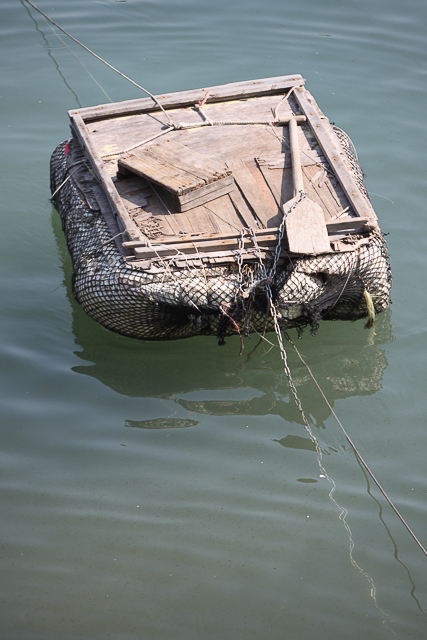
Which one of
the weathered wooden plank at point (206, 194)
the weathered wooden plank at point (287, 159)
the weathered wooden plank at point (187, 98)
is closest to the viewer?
the weathered wooden plank at point (206, 194)

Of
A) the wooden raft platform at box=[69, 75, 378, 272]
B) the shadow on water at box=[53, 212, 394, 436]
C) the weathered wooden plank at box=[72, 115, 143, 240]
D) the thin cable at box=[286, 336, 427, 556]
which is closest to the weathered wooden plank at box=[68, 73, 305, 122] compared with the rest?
the wooden raft platform at box=[69, 75, 378, 272]

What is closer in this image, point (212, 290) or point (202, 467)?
point (212, 290)

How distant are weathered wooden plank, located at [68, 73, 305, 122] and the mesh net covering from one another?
1.14 meters

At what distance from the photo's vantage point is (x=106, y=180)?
168 inches

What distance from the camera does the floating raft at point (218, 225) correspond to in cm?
372

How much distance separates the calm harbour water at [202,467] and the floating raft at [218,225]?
47 cm

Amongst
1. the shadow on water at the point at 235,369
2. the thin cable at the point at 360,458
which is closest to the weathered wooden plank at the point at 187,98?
the shadow on water at the point at 235,369

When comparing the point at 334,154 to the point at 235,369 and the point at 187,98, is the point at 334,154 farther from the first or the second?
the point at 235,369

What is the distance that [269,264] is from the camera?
12.4 ft

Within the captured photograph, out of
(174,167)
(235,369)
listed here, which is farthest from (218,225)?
(235,369)

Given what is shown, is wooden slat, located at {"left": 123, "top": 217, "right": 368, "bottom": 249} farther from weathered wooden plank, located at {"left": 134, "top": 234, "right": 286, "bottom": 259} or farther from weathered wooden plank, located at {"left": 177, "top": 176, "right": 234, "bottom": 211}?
weathered wooden plank, located at {"left": 177, "top": 176, "right": 234, "bottom": 211}

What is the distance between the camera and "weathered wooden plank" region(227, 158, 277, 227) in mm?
4047

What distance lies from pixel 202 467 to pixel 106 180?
7.16 ft

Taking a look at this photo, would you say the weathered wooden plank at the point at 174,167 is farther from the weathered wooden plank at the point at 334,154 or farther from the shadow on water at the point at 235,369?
the shadow on water at the point at 235,369
